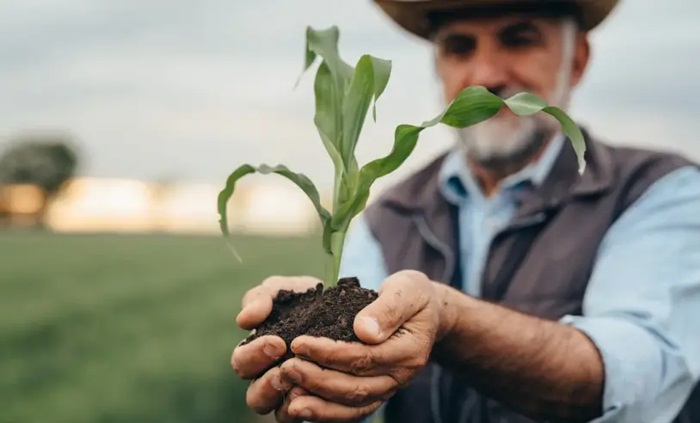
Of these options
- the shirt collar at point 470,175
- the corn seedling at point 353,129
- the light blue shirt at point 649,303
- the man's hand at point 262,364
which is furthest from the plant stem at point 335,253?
the shirt collar at point 470,175

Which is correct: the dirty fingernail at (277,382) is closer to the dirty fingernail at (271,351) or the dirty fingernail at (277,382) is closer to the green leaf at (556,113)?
the dirty fingernail at (271,351)

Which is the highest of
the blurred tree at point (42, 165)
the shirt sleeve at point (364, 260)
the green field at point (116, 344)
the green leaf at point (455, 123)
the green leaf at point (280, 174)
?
the green leaf at point (455, 123)

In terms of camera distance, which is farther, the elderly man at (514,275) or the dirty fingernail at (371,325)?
the elderly man at (514,275)

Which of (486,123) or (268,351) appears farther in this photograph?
(486,123)

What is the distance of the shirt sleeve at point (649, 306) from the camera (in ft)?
9.08

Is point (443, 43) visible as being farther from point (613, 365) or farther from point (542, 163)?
point (613, 365)

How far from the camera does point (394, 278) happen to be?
2184mm

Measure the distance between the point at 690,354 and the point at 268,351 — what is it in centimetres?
126

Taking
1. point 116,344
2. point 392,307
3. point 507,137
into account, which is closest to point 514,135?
point 507,137

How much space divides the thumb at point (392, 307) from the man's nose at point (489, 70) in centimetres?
118

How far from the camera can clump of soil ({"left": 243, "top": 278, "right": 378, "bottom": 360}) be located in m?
2.13

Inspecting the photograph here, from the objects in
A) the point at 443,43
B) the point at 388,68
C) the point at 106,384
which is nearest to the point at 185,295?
the point at 106,384

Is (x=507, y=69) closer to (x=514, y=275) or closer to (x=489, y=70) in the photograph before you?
(x=489, y=70)

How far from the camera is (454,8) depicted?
3.43 m
